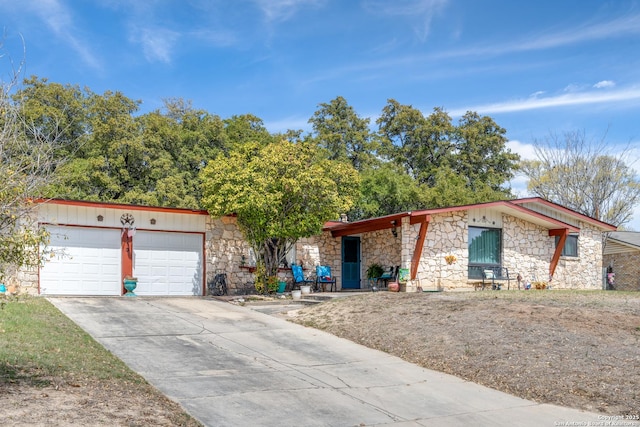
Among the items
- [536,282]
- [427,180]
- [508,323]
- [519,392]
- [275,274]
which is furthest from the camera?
[427,180]

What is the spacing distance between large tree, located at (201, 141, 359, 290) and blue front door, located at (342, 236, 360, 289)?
3504mm

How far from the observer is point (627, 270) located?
94.2 ft

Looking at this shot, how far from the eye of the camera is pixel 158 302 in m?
16.3

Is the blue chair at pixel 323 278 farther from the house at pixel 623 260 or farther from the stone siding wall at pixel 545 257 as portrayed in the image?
the house at pixel 623 260

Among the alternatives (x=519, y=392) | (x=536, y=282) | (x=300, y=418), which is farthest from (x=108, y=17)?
(x=536, y=282)

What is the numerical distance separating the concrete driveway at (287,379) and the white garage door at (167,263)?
5.06m

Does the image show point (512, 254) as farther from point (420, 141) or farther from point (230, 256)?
point (420, 141)

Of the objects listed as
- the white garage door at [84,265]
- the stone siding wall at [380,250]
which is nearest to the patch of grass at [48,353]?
the white garage door at [84,265]

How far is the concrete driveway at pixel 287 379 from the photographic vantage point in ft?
23.1

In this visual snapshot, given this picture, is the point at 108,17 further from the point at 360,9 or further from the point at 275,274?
the point at 275,274

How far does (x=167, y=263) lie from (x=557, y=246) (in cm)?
1360

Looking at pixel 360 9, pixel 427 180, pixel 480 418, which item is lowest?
pixel 480 418

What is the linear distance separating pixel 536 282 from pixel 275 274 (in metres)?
9.34

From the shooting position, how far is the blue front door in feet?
72.0
